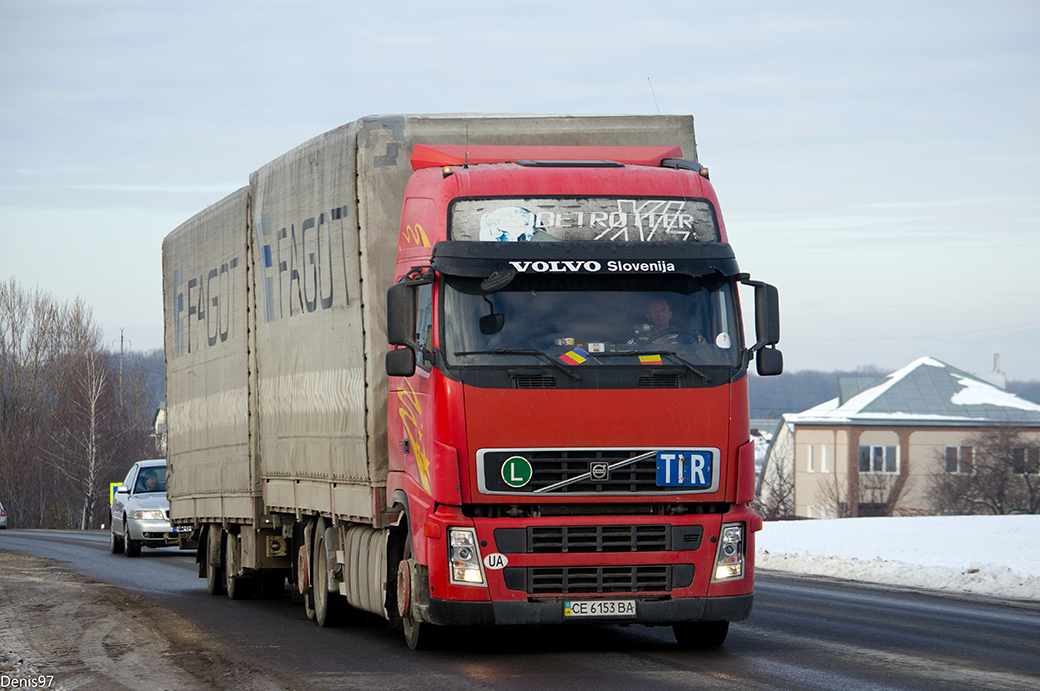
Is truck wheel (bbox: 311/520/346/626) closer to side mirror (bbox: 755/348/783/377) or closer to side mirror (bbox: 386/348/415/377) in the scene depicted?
side mirror (bbox: 386/348/415/377)

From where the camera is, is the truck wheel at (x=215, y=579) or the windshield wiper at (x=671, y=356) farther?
the truck wheel at (x=215, y=579)

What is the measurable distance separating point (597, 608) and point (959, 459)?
76385mm

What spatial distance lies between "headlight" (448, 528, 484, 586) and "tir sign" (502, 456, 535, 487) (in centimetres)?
44

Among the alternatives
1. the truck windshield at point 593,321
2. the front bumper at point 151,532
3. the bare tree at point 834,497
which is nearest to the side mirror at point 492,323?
the truck windshield at point 593,321

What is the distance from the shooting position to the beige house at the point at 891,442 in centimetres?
8112

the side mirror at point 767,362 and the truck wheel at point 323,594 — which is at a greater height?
the side mirror at point 767,362

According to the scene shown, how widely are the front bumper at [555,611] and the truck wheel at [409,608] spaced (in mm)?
459

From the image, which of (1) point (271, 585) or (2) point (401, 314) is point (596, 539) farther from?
(1) point (271, 585)

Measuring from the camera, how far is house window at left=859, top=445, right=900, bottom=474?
8381 centimetres

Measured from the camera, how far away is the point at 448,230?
992 centimetres

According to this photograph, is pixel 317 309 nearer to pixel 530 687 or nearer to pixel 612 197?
pixel 612 197

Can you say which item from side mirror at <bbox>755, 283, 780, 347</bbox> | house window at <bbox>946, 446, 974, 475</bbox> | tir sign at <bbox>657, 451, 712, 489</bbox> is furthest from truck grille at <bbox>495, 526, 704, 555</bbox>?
house window at <bbox>946, 446, 974, 475</bbox>

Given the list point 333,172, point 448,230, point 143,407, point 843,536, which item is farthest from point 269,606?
point 143,407

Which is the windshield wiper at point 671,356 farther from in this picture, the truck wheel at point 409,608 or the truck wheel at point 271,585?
the truck wheel at point 271,585
